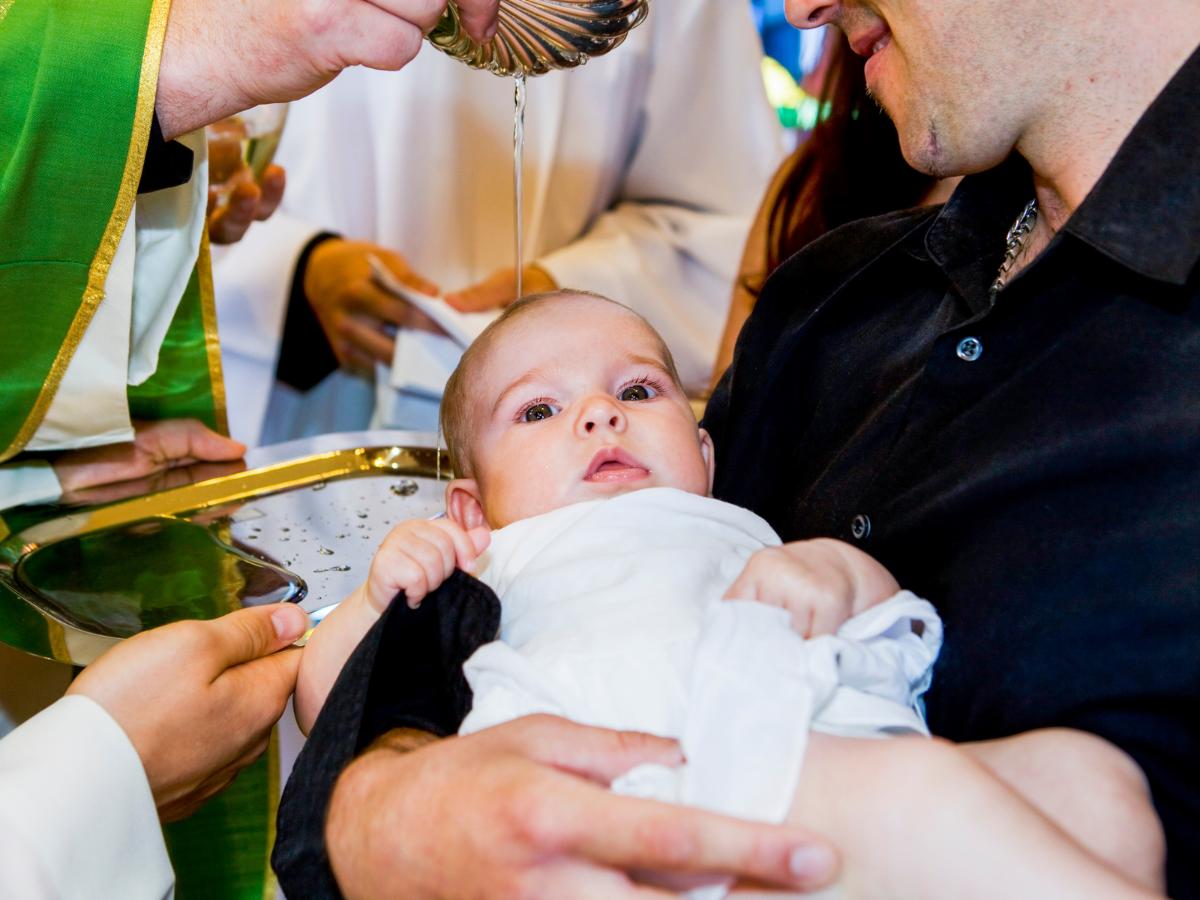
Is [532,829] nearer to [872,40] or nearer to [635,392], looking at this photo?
[635,392]

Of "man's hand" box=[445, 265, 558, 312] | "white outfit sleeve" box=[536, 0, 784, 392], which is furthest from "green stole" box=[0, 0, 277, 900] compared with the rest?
"white outfit sleeve" box=[536, 0, 784, 392]

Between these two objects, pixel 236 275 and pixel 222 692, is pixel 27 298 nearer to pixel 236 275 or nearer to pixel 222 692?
pixel 222 692

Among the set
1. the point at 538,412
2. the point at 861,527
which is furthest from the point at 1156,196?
the point at 538,412

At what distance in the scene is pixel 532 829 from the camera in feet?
3.24

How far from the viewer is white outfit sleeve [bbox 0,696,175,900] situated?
121 cm

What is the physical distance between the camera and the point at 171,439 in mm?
2135

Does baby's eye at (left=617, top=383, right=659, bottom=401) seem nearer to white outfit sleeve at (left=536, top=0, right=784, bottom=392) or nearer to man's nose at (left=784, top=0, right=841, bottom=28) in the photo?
man's nose at (left=784, top=0, right=841, bottom=28)

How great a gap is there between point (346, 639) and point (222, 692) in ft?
0.45

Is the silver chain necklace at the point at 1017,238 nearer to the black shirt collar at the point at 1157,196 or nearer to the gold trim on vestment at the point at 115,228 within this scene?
the black shirt collar at the point at 1157,196

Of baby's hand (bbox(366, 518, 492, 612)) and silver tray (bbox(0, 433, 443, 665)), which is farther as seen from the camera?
silver tray (bbox(0, 433, 443, 665))

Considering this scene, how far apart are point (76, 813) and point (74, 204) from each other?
884 mm

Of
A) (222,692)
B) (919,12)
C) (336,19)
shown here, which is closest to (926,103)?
(919,12)

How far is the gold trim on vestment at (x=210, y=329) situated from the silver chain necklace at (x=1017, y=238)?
1.20m

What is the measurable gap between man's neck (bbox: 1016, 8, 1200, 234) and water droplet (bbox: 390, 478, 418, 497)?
40.3 inches
